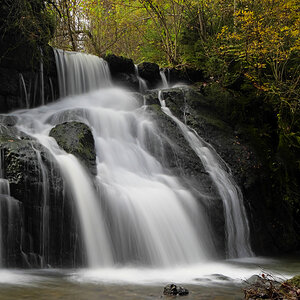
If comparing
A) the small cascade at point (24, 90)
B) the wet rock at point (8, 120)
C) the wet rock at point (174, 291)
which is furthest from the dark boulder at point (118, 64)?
the wet rock at point (174, 291)

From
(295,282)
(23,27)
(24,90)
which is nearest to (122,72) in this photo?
(24,90)

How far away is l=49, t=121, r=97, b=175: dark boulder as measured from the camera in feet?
21.0

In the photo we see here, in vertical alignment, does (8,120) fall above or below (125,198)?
above

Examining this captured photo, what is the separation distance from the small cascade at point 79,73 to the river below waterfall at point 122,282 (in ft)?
20.4

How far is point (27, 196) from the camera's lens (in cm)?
519

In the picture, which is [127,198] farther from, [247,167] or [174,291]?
[247,167]

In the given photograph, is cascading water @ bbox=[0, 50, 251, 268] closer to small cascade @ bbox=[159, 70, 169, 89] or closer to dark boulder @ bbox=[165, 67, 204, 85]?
small cascade @ bbox=[159, 70, 169, 89]

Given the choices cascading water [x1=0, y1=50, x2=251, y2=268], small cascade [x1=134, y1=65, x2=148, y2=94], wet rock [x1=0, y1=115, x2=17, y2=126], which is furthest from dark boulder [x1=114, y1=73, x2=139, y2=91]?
wet rock [x1=0, y1=115, x2=17, y2=126]

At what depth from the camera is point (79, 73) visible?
10500mm

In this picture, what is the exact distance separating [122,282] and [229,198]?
362 centimetres

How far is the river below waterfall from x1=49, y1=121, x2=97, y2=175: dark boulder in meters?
2.02

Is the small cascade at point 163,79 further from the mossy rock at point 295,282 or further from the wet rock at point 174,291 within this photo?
the mossy rock at point 295,282

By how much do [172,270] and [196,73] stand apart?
8.04 metres

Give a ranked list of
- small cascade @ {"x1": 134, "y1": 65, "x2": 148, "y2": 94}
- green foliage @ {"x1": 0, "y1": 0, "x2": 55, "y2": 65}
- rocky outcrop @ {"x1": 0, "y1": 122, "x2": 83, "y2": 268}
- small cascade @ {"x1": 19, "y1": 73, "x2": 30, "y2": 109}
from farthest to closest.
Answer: small cascade @ {"x1": 134, "y1": 65, "x2": 148, "y2": 94} → small cascade @ {"x1": 19, "y1": 73, "x2": 30, "y2": 109} → green foliage @ {"x1": 0, "y1": 0, "x2": 55, "y2": 65} → rocky outcrop @ {"x1": 0, "y1": 122, "x2": 83, "y2": 268}
